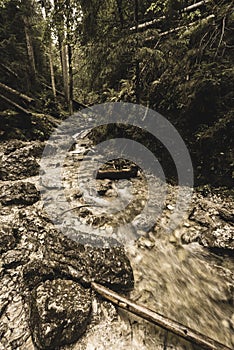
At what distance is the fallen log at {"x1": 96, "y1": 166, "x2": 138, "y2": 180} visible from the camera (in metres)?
7.79

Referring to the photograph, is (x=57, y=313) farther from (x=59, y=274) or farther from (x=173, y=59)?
(x=173, y=59)

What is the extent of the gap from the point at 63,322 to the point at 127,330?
105 centimetres

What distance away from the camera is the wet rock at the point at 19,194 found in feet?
18.6

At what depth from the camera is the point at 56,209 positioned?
18.9ft

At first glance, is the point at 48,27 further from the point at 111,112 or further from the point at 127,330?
the point at 127,330

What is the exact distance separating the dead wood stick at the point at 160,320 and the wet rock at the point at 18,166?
17.1ft

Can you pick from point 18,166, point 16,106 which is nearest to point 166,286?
point 18,166

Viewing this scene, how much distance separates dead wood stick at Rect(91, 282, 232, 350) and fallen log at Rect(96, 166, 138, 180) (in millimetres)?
4663

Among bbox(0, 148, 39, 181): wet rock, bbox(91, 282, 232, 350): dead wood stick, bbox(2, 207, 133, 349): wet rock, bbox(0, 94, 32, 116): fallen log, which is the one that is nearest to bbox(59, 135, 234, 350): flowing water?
bbox(91, 282, 232, 350): dead wood stick

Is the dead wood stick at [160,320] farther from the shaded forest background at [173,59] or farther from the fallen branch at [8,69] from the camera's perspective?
the fallen branch at [8,69]

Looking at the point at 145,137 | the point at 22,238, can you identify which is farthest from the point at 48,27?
the point at 22,238

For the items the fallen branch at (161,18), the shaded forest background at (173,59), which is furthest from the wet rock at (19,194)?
the fallen branch at (161,18)

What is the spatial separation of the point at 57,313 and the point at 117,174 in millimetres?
5372

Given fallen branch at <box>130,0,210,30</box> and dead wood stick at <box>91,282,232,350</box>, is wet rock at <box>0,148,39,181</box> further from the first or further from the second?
fallen branch at <box>130,0,210,30</box>
